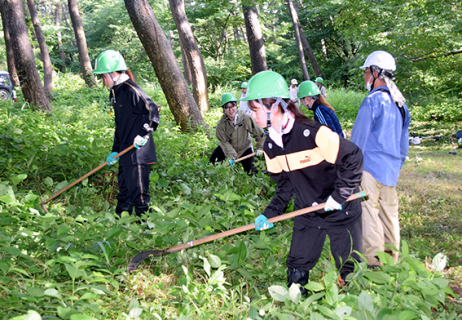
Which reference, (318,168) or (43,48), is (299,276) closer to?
(318,168)

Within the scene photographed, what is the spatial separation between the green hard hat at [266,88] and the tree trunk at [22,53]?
293 inches

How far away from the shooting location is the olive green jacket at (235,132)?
20.6 ft

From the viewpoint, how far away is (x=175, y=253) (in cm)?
329

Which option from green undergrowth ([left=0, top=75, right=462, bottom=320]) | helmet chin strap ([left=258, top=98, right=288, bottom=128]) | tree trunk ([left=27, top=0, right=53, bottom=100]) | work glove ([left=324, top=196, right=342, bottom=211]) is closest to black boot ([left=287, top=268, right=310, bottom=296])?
green undergrowth ([left=0, top=75, right=462, bottom=320])

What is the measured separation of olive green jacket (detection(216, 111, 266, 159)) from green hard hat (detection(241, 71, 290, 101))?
3.54 meters

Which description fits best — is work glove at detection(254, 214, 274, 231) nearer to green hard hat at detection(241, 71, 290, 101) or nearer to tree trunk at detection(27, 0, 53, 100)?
green hard hat at detection(241, 71, 290, 101)

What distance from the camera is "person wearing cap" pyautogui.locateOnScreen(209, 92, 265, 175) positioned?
6.20 metres

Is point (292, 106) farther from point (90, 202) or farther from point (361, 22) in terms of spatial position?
point (361, 22)

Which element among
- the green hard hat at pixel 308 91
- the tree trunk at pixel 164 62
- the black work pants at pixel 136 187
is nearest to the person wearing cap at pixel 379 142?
the green hard hat at pixel 308 91

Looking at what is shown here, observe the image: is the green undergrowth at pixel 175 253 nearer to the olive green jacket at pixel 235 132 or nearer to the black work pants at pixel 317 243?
the black work pants at pixel 317 243

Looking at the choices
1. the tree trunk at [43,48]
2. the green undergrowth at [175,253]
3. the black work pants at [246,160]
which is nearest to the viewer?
the green undergrowth at [175,253]

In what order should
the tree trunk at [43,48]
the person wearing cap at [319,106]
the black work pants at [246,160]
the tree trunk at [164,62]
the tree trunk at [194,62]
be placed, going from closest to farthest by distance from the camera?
the person wearing cap at [319,106] < the black work pants at [246,160] < the tree trunk at [164,62] < the tree trunk at [194,62] < the tree trunk at [43,48]

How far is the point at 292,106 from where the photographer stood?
2.69 m

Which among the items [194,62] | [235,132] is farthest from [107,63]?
[194,62]
